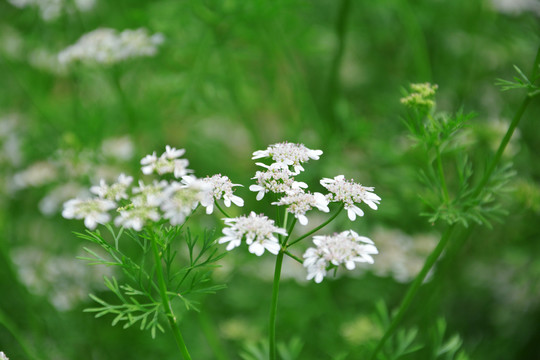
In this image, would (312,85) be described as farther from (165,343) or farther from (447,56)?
(165,343)

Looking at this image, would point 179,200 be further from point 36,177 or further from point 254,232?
point 36,177

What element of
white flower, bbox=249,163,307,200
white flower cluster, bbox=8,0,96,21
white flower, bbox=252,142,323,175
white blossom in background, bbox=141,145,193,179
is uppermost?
white flower cluster, bbox=8,0,96,21

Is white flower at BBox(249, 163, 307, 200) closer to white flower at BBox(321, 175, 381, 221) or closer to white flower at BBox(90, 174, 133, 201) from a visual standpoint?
white flower at BBox(321, 175, 381, 221)

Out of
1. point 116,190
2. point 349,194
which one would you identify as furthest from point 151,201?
point 349,194

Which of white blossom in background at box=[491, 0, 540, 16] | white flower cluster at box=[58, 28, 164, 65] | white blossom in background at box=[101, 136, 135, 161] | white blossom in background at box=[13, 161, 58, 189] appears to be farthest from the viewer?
white blossom in background at box=[491, 0, 540, 16]

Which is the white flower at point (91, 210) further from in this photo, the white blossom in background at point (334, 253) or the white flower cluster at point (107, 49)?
the white flower cluster at point (107, 49)

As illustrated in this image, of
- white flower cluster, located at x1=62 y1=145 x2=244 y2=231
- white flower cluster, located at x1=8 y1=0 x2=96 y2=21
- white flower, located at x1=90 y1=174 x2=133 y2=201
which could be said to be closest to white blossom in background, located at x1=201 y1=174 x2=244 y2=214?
white flower cluster, located at x1=62 y1=145 x2=244 y2=231

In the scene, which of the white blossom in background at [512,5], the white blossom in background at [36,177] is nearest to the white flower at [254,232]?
the white blossom in background at [36,177]

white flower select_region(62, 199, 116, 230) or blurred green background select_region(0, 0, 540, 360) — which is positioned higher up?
blurred green background select_region(0, 0, 540, 360)
